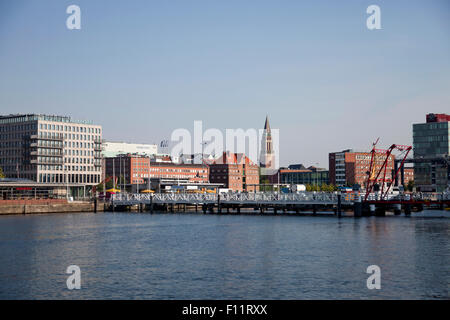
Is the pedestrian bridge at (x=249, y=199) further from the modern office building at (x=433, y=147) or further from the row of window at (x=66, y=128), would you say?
the modern office building at (x=433, y=147)

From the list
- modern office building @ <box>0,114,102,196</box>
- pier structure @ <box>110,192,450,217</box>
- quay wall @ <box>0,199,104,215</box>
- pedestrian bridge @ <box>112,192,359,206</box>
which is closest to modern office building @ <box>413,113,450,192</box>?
pier structure @ <box>110,192,450,217</box>

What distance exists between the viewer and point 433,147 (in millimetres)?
196375

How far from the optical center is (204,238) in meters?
63.1

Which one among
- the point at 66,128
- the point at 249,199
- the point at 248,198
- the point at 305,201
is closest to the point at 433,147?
the point at 248,198

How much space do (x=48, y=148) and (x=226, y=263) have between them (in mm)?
125860

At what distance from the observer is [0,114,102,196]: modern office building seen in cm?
15825

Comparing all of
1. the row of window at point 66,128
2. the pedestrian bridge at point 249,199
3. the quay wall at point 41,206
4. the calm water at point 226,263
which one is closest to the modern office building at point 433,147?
the pedestrian bridge at point 249,199

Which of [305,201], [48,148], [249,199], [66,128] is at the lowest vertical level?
[305,201]

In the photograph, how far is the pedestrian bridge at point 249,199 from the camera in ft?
336

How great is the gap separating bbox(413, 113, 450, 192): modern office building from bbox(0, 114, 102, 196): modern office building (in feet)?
342

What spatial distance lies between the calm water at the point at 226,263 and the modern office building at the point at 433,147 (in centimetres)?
13043

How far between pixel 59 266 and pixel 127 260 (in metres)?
5.46

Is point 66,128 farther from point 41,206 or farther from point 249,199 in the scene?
point 249,199
